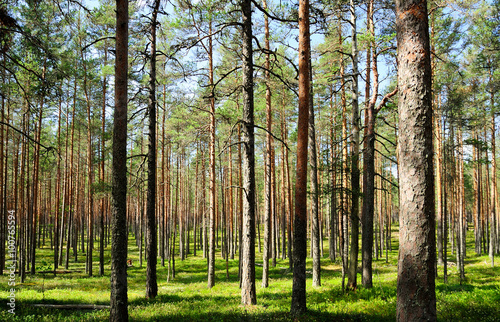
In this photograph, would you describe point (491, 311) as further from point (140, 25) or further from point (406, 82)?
point (140, 25)

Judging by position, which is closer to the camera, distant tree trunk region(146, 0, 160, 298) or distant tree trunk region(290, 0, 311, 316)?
distant tree trunk region(290, 0, 311, 316)

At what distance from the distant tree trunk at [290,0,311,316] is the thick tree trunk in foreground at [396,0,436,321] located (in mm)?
3552

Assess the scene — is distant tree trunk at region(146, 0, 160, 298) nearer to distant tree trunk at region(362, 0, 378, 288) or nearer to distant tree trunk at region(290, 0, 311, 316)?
distant tree trunk at region(290, 0, 311, 316)

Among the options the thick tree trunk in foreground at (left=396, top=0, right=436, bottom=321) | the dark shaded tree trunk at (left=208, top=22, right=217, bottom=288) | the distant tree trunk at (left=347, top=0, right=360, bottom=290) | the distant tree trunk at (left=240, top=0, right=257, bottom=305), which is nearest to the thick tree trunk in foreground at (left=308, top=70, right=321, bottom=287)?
the distant tree trunk at (left=347, top=0, right=360, bottom=290)

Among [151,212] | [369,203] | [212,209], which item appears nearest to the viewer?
[151,212]

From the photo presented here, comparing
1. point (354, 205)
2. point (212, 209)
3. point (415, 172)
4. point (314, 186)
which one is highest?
point (415, 172)

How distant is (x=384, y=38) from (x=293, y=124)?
15.9 meters

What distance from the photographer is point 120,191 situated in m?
6.23

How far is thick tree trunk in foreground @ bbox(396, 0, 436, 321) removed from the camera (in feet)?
10.1

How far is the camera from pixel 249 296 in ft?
27.4

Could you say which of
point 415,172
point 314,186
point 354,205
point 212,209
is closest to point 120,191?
point 415,172

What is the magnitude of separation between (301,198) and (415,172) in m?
3.78

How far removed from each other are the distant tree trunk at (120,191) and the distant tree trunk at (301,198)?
3.89 meters

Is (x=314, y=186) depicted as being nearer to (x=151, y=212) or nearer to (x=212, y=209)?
(x=212, y=209)
